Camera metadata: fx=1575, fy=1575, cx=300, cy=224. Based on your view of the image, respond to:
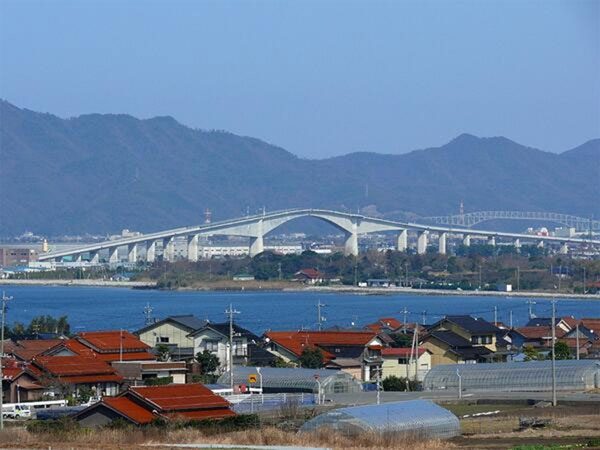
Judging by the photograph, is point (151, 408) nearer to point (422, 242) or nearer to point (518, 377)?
point (518, 377)

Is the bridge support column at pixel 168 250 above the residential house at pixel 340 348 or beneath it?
above

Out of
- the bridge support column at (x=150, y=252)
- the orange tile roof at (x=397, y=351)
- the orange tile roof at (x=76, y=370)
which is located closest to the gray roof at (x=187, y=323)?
the orange tile roof at (x=397, y=351)

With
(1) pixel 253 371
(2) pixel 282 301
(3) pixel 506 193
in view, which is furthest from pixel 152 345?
(3) pixel 506 193

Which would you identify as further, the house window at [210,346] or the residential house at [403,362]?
the house window at [210,346]

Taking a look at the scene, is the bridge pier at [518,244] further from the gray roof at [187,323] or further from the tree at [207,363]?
the tree at [207,363]

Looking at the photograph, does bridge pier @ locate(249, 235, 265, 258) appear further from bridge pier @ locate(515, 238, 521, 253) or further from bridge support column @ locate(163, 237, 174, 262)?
bridge pier @ locate(515, 238, 521, 253)

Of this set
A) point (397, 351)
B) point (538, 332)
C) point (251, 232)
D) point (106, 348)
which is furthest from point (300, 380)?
point (251, 232)
